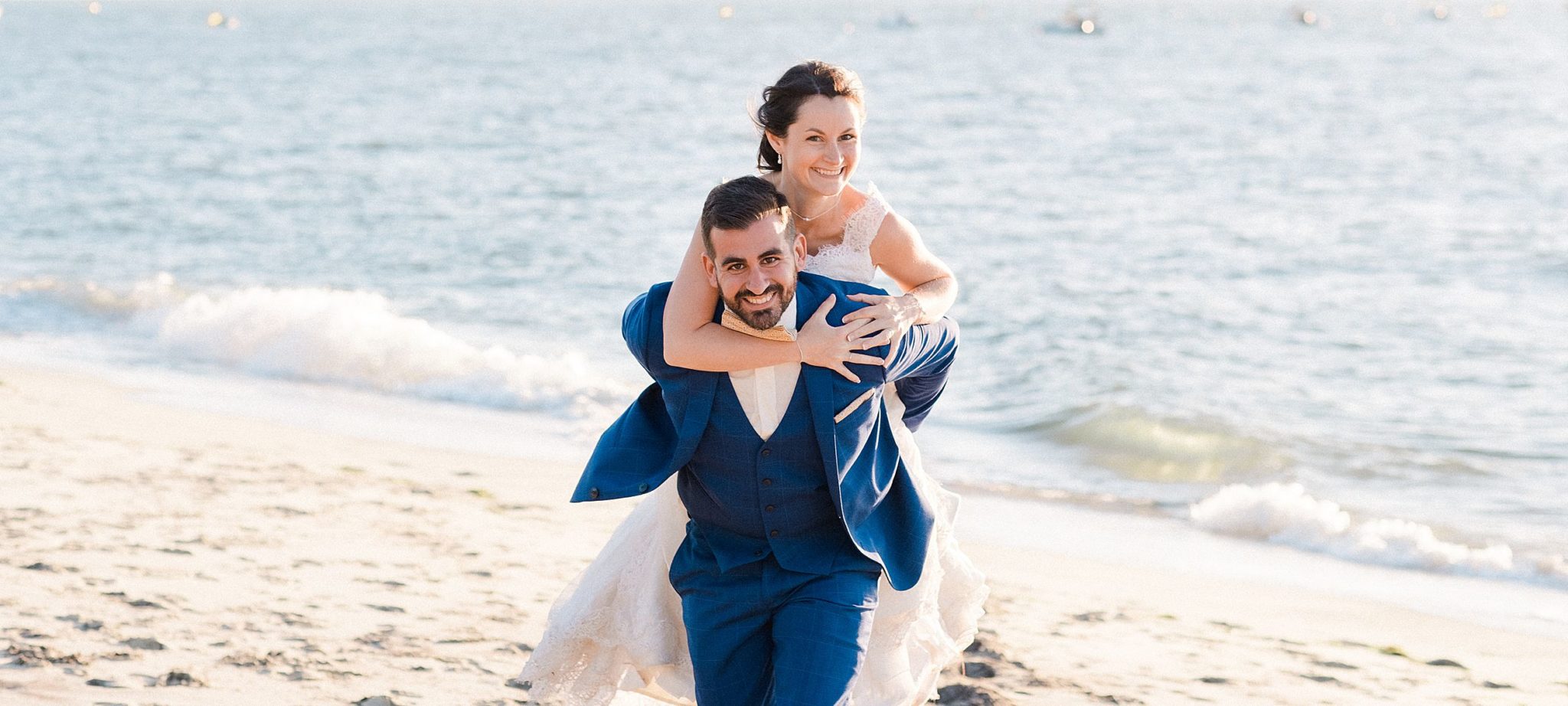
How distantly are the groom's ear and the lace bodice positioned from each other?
0.97 ft

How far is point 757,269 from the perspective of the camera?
3232 millimetres

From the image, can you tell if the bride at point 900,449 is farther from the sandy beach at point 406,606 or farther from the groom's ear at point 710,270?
the sandy beach at point 406,606

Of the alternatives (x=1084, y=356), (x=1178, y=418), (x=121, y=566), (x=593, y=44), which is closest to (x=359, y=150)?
(x=1084, y=356)

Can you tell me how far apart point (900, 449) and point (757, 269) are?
659 millimetres

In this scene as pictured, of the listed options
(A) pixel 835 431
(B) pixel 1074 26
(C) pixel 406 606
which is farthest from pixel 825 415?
(B) pixel 1074 26

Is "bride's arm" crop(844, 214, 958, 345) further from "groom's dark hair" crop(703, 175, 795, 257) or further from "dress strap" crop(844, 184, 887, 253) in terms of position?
"groom's dark hair" crop(703, 175, 795, 257)

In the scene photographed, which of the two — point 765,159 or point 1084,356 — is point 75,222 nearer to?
point 1084,356

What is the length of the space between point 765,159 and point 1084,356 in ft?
29.9

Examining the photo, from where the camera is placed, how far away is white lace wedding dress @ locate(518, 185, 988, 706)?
3.62 meters

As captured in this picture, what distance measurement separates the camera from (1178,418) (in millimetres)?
10539

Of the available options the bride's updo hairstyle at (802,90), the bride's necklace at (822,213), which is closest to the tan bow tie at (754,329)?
the bride's necklace at (822,213)

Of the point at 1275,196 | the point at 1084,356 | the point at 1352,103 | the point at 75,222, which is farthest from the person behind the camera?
the point at 1352,103

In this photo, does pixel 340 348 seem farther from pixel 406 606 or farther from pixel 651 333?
pixel 651 333

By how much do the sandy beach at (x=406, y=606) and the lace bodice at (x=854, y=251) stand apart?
2021 mm
